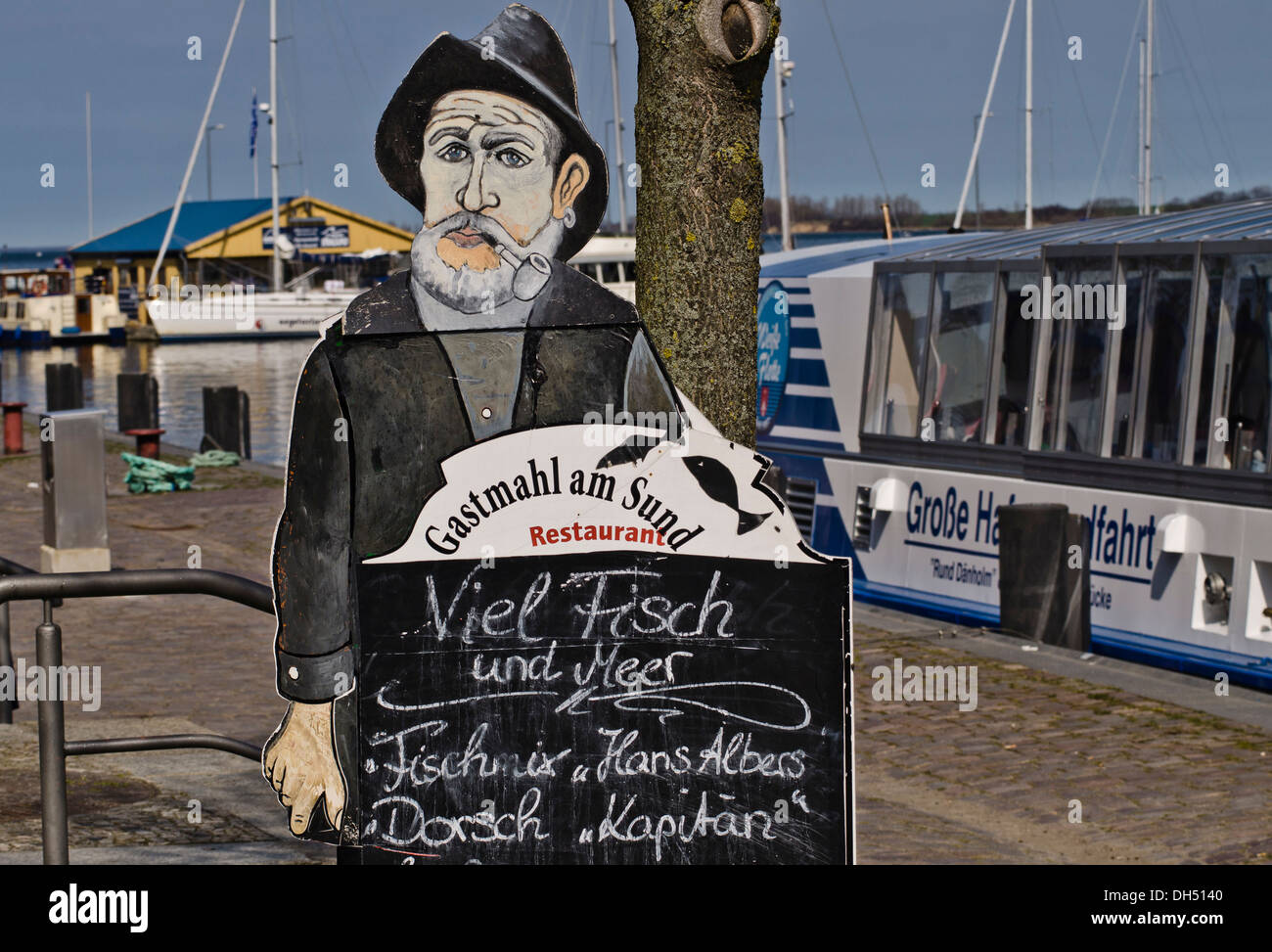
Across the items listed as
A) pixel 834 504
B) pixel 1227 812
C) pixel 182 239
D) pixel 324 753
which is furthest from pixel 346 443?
pixel 182 239

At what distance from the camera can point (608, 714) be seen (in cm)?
427

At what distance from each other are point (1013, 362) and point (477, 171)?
899 centimetres

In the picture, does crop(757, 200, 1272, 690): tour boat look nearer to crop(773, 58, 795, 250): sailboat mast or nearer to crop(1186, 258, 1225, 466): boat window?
crop(1186, 258, 1225, 466): boat window

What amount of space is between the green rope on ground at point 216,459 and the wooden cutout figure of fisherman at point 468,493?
58.2ft

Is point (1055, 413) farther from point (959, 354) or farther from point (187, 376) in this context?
point (187, 376)

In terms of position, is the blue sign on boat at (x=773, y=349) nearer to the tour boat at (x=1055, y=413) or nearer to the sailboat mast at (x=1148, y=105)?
the tour boat at (x=1055, y=413)

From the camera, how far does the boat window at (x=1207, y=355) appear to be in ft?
35.4

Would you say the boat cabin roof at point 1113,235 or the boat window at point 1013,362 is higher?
the boat cabin roof at point 1113,235

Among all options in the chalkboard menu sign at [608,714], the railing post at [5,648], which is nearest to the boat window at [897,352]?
the railing post at [5,648]

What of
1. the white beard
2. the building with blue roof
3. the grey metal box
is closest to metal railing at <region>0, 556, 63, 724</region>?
the white beard

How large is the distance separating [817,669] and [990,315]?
9041 millimetres

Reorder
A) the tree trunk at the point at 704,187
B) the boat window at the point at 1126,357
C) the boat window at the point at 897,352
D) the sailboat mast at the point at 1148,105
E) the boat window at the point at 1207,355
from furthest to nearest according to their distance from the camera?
the sailboat mast at the point at 1148,105, the boat window at the point at 897,352, the boat window at the point at 1126,357, the boat window at the point at 1207,355, the tree trunk at the point at 704,187

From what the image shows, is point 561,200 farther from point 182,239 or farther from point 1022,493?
point 182,239

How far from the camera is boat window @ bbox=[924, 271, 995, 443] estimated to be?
1300 cm
